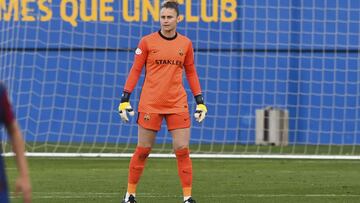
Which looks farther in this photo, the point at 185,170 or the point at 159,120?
the point at 159,120

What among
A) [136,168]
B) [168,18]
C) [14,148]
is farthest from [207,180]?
[14,148]

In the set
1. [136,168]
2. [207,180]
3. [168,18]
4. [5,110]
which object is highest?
[168,18]

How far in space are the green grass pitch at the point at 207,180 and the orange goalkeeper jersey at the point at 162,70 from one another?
3.65ft

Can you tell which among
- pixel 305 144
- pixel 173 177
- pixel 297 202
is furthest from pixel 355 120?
pixel 297 202

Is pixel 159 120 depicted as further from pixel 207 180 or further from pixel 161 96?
pixel 207 180

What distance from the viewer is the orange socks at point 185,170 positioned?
1049 cm

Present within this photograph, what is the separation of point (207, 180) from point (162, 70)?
11.8 feet

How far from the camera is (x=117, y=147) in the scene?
21828 millimetres

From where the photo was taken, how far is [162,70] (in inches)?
418

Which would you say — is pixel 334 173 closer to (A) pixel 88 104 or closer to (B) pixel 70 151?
(B) pixel 70 151

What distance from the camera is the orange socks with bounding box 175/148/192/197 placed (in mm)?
10492

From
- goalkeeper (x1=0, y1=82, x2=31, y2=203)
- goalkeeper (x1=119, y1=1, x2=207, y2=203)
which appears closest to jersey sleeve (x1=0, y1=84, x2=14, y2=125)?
goalkeeper (x1=0, y1=82, x2=31, y2=203)

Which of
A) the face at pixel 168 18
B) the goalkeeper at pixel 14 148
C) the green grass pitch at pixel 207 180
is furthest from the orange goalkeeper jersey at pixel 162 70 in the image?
the goalkeeper at pixel 14 148

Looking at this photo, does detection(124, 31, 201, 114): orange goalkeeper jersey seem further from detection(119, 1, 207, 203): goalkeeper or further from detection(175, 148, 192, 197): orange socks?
detection(175, 148, 192, 197): orange socks
